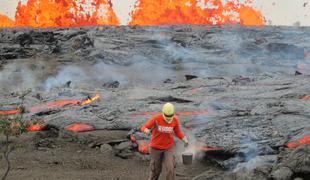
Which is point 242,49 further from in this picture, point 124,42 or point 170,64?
point 124,42

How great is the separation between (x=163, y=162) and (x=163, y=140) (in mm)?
475

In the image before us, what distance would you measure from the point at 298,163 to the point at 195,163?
3526 mm

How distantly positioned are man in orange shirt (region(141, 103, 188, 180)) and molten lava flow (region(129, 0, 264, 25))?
106 feet

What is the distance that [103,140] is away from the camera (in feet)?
47.1

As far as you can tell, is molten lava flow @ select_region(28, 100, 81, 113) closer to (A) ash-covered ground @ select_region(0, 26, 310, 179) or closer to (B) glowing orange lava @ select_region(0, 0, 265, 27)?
(A) ash-covered ground @ select_region(0, 26, 310, 179)

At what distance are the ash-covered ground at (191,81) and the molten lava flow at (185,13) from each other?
6762 mm

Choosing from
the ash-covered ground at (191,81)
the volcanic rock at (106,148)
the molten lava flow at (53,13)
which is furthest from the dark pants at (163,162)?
the molten lava flow at (53,13)

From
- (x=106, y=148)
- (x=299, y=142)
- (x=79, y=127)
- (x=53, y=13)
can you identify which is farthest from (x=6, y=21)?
(x=299, y=142)

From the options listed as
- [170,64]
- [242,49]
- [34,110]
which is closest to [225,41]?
[242,49]

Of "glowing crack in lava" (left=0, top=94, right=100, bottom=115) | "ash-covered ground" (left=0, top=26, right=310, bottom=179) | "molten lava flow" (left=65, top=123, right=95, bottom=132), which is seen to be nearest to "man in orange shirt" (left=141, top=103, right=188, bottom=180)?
"ash-covered ground" (left=0, top=26, right=310, bottom=179)

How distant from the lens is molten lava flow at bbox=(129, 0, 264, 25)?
137 feet

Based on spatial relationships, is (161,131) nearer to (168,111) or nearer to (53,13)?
(168,111)

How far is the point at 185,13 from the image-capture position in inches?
1718

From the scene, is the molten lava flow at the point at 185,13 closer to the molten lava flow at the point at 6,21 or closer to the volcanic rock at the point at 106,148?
the molten lava flow at the point at 6,21
